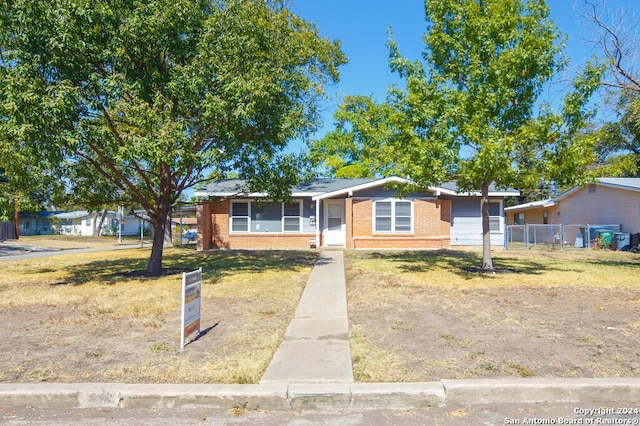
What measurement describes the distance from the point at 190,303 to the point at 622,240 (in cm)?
2287

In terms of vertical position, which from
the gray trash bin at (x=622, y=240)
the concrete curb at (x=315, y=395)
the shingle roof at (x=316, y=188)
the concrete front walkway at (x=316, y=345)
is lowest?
the concrete curb at (x=315, y=395)

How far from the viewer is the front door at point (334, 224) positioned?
77.9ft

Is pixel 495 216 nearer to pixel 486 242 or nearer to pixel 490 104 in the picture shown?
pixel 486 242

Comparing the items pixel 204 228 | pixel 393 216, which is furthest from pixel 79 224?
pixel 393 216

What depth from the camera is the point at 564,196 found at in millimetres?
28859

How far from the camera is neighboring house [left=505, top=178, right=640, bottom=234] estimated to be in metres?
22.5

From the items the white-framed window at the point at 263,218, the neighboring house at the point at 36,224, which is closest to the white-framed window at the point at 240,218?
the white-framed window at the point at 263,218

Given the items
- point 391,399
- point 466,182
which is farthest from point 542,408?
point 466,182

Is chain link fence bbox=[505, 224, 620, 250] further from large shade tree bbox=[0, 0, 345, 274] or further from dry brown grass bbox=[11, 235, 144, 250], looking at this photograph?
dry brown grass bbox=[11, 235, 144, 250]

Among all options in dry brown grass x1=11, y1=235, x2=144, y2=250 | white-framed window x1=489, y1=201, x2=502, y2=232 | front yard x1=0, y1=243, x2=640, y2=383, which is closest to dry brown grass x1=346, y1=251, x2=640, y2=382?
front yard x1=0, y1=243, x2=640, y2=383

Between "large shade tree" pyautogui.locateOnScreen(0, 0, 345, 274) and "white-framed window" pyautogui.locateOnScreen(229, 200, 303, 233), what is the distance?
9.86 meters

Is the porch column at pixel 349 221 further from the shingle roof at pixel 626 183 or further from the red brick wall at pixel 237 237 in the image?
the shingle roof at pixel 626 183

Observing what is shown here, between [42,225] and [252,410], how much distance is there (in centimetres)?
6437

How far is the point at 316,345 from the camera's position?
587cm
